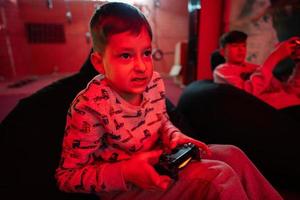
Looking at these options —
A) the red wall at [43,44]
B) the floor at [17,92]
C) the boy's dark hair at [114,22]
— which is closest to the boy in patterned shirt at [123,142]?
the boy's dark hair at [114,22]

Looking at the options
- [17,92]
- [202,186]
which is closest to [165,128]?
[202,186]

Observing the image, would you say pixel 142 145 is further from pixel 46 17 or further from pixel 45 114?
pixel 46 17

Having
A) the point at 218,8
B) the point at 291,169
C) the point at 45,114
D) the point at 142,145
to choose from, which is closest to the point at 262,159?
the point at 291,169

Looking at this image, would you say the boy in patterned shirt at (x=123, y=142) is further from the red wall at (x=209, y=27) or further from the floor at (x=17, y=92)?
the floor at (x=17, y=92)

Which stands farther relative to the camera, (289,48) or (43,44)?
(43,44)

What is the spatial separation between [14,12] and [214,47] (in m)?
3.78

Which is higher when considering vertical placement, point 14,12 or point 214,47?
point 14,12

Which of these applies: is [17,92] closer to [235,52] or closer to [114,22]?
[235,52]

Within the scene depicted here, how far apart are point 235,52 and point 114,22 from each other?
36.3 inches

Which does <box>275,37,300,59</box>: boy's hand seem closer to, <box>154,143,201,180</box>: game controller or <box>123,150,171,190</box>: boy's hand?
<box>154,143,201,180</box>: game controller

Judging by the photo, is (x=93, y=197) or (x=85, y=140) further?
(x=93, y=197)

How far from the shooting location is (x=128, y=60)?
20.4 inches

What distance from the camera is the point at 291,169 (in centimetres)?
86

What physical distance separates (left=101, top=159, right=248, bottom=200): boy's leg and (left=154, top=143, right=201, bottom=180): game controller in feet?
0.09
